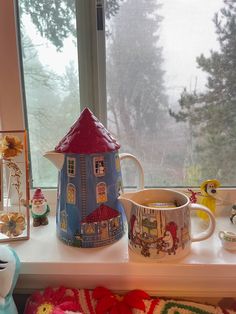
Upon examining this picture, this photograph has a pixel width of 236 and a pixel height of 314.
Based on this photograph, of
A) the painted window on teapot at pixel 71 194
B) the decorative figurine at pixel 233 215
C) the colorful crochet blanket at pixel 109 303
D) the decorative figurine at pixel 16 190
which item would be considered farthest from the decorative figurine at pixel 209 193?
the decorative figurine at pixel 16 190

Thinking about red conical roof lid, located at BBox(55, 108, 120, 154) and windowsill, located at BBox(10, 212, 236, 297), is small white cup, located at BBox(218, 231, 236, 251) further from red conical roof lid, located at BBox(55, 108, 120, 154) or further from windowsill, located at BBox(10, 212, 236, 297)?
red conical roof lid, located at BBox(55, 108, 120, 154)

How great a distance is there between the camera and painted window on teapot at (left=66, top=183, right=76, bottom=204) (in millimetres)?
648

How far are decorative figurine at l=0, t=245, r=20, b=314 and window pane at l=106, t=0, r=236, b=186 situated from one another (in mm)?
411

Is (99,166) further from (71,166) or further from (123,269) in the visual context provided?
(123,269)

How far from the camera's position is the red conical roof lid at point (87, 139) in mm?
631

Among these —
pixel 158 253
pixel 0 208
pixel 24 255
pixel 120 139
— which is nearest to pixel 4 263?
pixel 24 255

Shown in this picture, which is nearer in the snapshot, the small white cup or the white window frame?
the small white cup

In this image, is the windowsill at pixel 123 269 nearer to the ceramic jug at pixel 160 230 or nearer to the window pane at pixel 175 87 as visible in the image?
the ceramic jug at pixel 160 230

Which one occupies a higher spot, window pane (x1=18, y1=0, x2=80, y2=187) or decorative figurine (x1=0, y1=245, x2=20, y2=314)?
window pane (x1=18, y1=0, x2=80, y2=187)

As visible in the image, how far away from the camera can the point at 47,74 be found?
0.83 metres

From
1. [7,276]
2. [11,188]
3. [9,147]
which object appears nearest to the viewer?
[7,276]

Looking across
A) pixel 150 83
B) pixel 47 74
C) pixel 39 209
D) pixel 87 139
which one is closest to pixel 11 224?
pixel 39 209

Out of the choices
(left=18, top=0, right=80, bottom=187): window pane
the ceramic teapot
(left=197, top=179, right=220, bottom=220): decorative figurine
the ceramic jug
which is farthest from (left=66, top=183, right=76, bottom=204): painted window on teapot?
(left=197, top=179, right=220, bottom=220): decorative figurine

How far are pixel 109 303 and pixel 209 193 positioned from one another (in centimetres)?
37
